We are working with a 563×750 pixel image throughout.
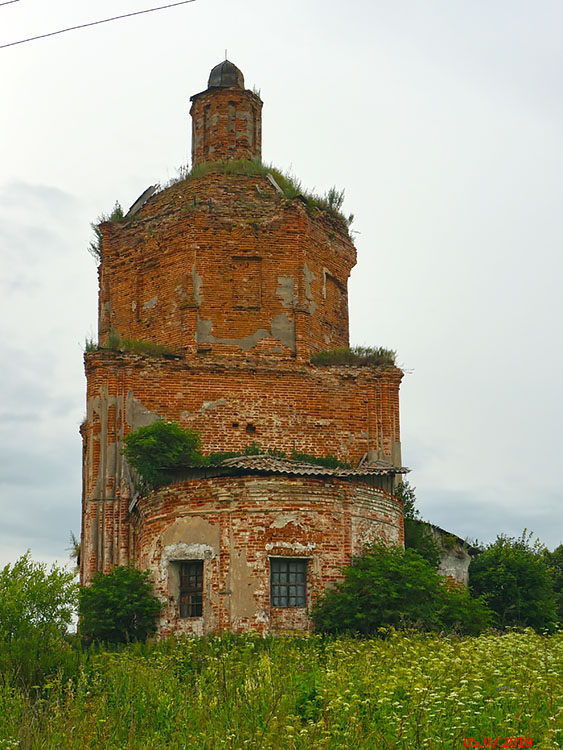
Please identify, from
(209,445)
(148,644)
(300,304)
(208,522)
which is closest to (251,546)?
(208,522)

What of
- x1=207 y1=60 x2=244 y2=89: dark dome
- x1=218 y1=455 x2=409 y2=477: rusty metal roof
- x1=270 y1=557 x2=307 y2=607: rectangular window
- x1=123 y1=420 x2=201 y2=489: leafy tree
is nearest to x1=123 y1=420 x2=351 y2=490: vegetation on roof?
x1=123 y1=420 x2=201 y2=489: leafy tree

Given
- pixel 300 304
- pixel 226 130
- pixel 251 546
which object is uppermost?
pixel 226 130

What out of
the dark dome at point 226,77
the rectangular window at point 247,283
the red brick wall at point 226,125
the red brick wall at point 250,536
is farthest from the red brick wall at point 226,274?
the red brick wall at point 250,536

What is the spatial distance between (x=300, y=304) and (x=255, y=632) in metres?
8.87

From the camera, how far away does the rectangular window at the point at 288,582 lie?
64.1ft

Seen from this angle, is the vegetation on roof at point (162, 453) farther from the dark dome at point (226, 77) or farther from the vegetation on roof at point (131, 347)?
the dark dome at point (226, 77)

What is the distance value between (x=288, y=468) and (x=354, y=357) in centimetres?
551

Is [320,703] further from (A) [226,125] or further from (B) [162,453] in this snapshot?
(A) [226,125]

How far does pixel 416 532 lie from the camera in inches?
917

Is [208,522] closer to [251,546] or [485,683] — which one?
[251,546]

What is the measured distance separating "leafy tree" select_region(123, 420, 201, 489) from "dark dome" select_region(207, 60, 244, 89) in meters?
10.8

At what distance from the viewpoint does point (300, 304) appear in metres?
24.9

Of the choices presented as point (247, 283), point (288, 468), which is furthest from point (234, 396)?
point (288, 468)

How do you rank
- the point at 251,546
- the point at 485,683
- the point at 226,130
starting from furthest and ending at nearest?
the point at 226,130, the point at 251,546, the point at 485,683
